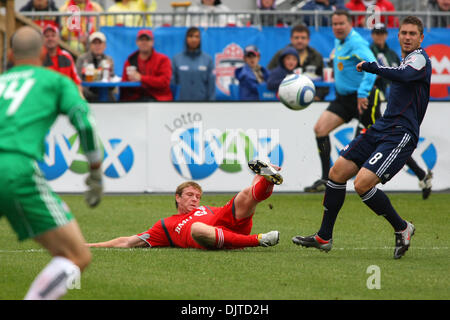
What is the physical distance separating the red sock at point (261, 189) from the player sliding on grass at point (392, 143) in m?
0.64

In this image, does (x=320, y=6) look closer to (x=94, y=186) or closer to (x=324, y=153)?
(x=324, y=153)

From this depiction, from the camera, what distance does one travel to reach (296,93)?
1023cm

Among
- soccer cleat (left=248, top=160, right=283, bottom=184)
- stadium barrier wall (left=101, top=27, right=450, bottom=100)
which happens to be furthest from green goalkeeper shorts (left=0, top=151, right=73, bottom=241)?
stadium barrier wall (left=101, top=27, right=450, bottom=100)

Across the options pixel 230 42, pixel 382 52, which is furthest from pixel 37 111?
pixel 230 42

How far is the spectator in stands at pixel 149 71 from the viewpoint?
1614cm

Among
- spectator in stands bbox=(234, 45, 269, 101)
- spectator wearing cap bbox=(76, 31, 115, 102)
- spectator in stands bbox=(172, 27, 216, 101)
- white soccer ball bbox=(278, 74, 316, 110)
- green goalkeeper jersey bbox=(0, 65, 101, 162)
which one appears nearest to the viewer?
green goalkeeper jersey bbox=(0, 65, 101, 162)

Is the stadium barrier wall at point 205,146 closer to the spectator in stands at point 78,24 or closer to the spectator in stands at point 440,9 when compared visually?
the spectator in stands at point 78,24

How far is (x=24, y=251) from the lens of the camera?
29.6 feet

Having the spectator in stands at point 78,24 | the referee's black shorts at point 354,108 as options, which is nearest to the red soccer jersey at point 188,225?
the referee's black shorts at point 354,108

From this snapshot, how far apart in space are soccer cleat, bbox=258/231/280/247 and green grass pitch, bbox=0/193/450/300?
0.38 feet

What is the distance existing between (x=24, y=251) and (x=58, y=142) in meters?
6.19

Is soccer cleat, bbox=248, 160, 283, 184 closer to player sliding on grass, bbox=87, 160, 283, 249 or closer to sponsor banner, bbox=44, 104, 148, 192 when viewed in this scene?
player sliding on grass, bbox=87, 160, 283, 249

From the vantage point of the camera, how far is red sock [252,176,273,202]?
858 centimetres

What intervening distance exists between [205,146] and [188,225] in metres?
6.06
